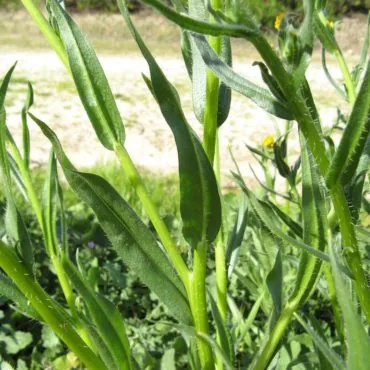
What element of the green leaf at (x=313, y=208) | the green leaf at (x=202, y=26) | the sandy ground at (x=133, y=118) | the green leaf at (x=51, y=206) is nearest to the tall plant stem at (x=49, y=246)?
the green leaf at (x=51, y=206)

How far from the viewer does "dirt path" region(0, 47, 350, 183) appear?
3.45 meters

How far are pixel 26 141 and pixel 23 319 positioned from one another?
32.5 inches

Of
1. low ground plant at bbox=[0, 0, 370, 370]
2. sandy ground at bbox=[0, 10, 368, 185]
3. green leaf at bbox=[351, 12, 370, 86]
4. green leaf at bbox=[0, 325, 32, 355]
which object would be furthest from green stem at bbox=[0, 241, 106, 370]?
sandy ground at bbox=[0, 10, 368, 185]

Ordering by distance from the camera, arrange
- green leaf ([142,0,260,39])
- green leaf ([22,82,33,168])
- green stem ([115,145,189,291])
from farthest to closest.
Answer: green leaf ([22,82,33,168]) → green stem ([115,145,189,291]) → green leaf ([142,0,260,39])

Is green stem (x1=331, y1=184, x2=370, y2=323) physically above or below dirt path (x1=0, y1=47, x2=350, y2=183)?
above

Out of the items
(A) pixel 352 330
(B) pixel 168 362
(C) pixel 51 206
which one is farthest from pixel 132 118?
(A) pixel 352 330

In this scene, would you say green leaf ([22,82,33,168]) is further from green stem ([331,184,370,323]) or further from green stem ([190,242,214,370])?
green stem ([331,184,370,323])

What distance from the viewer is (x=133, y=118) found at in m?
4.09

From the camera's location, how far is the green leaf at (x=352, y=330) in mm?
446

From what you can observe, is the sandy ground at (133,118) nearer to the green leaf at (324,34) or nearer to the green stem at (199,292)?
→ the green leaf at (324,34)

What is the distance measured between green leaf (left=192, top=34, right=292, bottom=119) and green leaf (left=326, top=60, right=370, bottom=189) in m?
0.04

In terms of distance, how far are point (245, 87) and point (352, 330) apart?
17cm

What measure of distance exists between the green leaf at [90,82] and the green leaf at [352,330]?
28cm

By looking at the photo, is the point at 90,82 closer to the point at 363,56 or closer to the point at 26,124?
the point at 26,124
